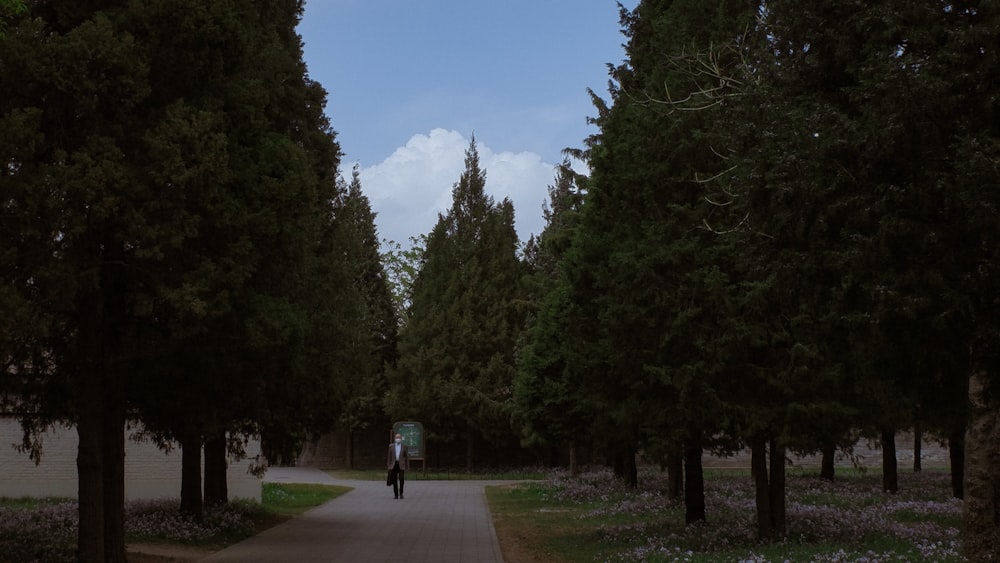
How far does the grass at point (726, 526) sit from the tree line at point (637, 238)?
3.75ft

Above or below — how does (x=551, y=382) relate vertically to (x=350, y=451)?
above

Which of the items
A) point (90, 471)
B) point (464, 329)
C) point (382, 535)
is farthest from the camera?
point (464, 329)

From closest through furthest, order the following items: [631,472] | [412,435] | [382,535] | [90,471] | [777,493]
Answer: [90,471] → [777,493] → [382,535] → [631,472] → [412,435]

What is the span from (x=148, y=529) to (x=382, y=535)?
154 inches

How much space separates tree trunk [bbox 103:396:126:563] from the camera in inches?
492

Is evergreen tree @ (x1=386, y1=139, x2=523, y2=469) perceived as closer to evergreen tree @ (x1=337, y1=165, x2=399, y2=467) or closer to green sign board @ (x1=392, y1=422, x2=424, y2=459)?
evergreen tree @ (x1=337, y1=165, x2=399, y2=467)

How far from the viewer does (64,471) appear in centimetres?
2670

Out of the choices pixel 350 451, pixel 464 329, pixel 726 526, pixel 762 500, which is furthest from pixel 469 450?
pixel 762 500

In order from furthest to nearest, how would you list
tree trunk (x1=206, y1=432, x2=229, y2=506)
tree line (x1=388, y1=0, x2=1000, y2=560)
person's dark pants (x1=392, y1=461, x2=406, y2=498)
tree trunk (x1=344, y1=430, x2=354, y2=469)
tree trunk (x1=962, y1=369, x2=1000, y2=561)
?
tree trunk (x1=344, y1=430, x2=354, y2=469) → person's dark pants (x1=392, y1=461, x2=406, y2=498) → tree trunk (x1=206, y1=432, x2=229, y2=506) → tree trunk (x1=962, y1=369, x2=1000, y2=561) → tree line (x1=388, y1=0, x2=1000, y2=560)

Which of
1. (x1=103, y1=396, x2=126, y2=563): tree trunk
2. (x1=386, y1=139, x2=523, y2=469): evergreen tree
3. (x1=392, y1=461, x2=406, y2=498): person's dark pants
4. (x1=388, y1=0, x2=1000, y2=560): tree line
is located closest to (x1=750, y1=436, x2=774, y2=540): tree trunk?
(x1=388, y1=0, x2=1000, y2=560): tree line

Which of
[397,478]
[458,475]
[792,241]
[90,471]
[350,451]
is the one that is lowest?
[458,475]

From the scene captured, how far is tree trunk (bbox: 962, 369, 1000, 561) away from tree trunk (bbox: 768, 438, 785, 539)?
16.6 feet

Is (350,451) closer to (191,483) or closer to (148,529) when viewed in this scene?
(191,483)

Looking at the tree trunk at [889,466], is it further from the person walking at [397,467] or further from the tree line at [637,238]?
the person walking at [397,467]
